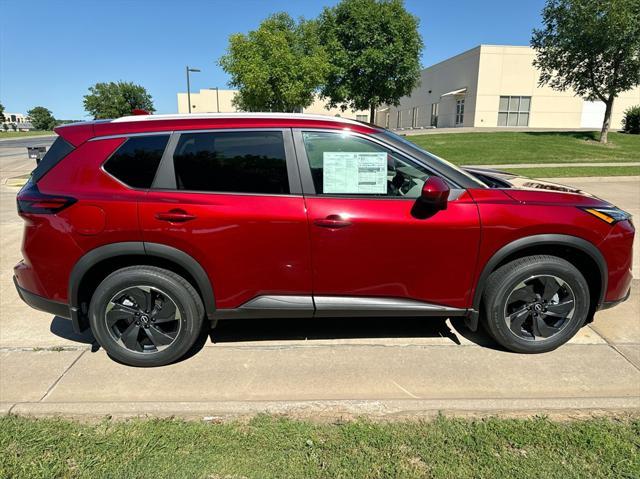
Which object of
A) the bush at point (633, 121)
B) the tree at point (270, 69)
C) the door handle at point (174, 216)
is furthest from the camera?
the bush at point (633, 121)

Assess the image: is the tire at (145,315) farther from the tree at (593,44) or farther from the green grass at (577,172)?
the tree at (593,44)

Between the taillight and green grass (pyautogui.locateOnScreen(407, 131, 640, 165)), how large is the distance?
16.2 meters

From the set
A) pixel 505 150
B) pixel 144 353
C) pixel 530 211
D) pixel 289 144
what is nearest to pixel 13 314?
pixel 144 353

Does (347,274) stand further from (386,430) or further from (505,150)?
(505,150)

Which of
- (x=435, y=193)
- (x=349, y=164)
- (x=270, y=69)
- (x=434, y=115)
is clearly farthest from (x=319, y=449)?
(x=434, y=115)

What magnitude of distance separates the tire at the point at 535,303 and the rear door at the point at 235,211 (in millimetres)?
1375

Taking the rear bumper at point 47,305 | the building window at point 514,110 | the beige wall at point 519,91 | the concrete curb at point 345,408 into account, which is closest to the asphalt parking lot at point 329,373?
the concrete curb at point 345,408

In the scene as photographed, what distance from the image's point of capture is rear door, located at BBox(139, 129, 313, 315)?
10.1 ft

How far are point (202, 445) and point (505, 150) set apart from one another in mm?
21524

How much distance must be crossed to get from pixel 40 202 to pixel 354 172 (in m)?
2.14

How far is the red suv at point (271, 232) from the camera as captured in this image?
309 centimetres

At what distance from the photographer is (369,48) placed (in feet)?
108

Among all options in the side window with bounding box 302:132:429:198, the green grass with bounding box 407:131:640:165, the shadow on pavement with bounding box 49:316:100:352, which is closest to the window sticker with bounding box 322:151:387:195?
the side window with bounding box 302:132:429:198

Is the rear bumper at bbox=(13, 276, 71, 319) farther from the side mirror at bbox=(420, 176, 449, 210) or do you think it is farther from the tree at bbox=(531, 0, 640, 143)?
the tree at bbox=(531, 0, 640, 143)
